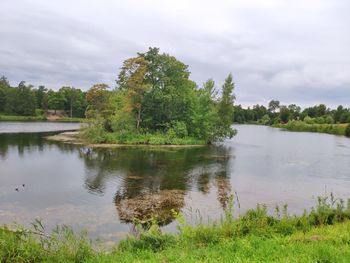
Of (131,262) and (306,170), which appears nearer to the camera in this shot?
(131,262)

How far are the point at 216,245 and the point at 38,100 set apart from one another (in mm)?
105328

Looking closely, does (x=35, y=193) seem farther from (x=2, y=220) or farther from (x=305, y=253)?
(x=305, y=253)

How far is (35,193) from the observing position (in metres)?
16.8

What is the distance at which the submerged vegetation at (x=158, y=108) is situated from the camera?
4050 centimetres

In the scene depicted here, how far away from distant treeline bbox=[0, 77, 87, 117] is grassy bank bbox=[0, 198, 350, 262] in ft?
306

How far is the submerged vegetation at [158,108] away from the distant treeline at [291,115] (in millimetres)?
62710

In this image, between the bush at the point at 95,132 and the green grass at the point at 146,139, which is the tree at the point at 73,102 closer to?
the bush at the point at 95,132

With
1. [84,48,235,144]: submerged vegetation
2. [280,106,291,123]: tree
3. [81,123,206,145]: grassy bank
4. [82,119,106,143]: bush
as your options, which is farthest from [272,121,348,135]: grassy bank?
[82,119,106,143]: bush

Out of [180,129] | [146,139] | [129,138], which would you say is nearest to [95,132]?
[129,138]

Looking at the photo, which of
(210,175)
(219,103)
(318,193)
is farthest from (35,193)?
(219,103)

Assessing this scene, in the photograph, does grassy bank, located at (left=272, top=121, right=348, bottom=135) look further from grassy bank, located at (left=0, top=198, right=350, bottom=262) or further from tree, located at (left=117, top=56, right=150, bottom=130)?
grassy bank, located at (left=0, top=198, right=350, bottom=262)

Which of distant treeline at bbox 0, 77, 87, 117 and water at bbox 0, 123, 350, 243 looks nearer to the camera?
water at bbox 0, 123, 350, 243

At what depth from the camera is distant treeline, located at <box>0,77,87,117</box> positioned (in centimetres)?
9106

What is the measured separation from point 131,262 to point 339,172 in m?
23.6
